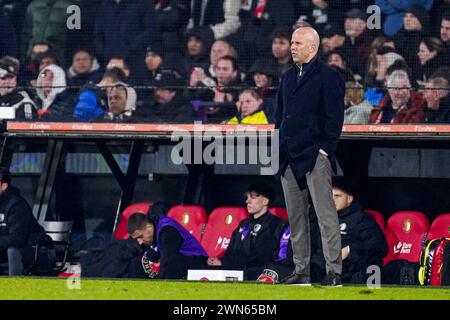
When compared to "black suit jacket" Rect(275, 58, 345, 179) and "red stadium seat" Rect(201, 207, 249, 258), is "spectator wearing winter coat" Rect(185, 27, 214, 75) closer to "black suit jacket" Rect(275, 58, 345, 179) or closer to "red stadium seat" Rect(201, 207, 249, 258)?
"red stadium seat" Rect(201, 207, 249, 258)

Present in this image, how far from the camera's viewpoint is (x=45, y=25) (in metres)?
12.3

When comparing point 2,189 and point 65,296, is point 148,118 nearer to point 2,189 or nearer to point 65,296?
point 2,189

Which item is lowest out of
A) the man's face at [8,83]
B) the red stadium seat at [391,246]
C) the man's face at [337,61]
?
the red stadium seat at [391,246]

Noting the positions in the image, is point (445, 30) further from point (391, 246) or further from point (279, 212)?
point (279, 212)

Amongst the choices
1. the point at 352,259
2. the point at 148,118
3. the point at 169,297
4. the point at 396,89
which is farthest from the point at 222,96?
the point at 169,297

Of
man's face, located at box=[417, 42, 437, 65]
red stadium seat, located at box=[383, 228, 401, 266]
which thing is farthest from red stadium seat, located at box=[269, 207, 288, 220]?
man's face, located at box=[417, 42, 437, 65]

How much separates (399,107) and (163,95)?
94.5 inches

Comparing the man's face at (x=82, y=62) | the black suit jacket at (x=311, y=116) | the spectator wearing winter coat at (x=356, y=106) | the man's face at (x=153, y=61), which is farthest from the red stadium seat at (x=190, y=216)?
the black suit jacket at (x=311, y=116)

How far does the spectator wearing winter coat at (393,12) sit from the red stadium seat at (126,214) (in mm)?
3054

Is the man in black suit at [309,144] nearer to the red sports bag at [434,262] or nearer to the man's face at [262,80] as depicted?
the red sports bag at [434,262]

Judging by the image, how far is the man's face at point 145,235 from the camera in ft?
34.4

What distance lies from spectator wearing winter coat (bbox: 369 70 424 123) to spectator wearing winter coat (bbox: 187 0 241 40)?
6.20ft

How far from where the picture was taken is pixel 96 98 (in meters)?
11.7

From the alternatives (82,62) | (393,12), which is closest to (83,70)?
(82,62)
